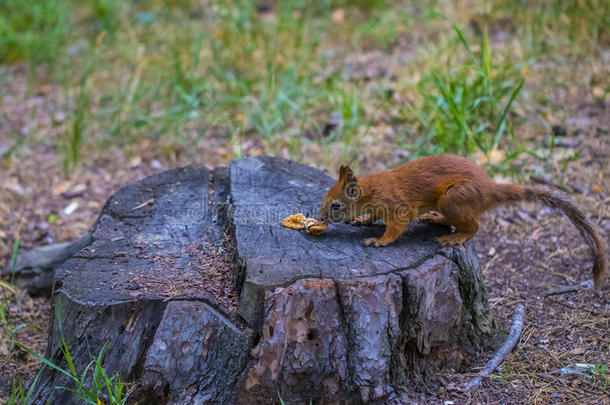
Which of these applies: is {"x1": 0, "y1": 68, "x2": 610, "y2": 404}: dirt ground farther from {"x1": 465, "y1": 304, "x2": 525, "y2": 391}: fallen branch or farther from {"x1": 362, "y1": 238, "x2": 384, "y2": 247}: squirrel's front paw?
{"x1": 362, "y1": 238, "x2": 384, "y2": 247}: squirrel's front paw

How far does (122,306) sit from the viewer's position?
2219mm

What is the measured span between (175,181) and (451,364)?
183 centimetres

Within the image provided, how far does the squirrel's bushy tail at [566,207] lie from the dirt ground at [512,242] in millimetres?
402

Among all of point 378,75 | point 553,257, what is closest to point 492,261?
point 553,257

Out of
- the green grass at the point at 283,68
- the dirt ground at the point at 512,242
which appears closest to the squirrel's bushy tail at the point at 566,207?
the dirt ground at the point at 512,242

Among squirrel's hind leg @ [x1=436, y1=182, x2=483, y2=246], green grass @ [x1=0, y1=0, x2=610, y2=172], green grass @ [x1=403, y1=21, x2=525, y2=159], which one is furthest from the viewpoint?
green grass @ [x1=0, y1=0, x2=610, y2=172]

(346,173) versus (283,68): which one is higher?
(346,173)

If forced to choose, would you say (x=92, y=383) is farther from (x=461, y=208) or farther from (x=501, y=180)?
(x=501, y=180)

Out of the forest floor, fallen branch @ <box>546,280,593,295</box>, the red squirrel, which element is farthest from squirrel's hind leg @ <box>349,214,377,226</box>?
fallen branch @ <box>546,280,593,295</box>

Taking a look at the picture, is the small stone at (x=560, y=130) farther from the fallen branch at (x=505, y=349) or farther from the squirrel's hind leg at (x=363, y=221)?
the squirrel's hind leg at (x=363, y=221)

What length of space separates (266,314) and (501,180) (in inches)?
103

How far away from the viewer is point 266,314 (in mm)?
2143

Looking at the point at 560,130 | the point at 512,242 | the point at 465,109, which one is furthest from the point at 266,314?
the point at 560,130

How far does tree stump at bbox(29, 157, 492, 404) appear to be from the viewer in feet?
7.08
